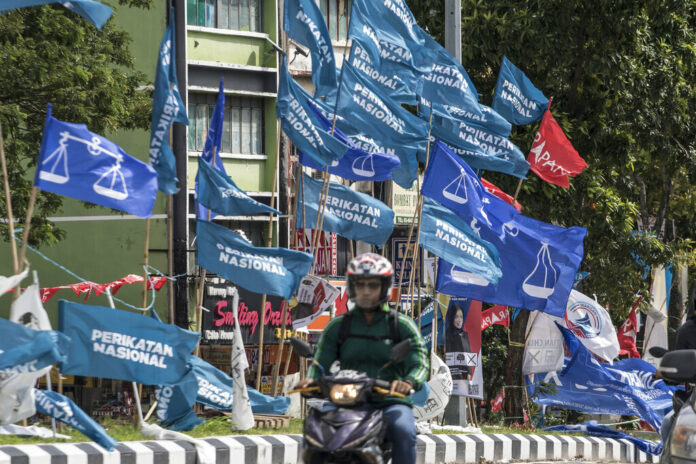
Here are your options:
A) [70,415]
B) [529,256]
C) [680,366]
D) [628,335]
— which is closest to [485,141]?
[529,256]

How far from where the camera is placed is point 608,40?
19.2 m

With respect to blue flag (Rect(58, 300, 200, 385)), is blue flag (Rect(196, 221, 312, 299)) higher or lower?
higher

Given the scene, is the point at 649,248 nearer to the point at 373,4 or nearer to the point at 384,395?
the point at 373,4

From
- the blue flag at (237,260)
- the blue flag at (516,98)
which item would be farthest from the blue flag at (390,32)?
the blue flag at (237,260)

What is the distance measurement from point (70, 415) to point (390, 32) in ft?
25.1

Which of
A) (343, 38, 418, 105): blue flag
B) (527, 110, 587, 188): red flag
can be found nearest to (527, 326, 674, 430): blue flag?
(527, 110, 587, 188): red flag

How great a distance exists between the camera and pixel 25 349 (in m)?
9.50

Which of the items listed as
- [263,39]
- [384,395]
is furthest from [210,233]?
[263,39]

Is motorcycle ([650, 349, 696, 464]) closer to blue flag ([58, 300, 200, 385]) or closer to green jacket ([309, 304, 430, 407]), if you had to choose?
green jacket ([309, 304, 430, 407])

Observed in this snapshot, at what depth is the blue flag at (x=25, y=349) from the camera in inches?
371

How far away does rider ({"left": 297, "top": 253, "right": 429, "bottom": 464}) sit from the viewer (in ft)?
23.8

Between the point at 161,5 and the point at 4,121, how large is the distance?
1048 centimetres

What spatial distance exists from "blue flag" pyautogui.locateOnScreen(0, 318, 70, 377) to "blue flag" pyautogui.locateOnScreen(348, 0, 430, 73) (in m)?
6.74

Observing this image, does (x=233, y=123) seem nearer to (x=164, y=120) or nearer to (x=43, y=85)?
(x=43, y=85)
